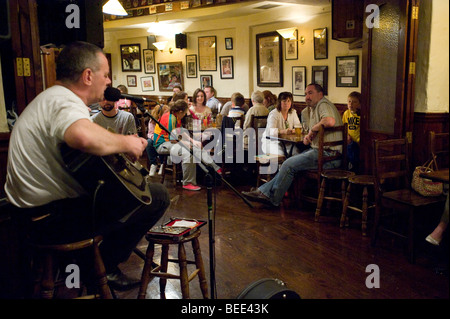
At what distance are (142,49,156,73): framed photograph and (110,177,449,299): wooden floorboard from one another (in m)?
8.34

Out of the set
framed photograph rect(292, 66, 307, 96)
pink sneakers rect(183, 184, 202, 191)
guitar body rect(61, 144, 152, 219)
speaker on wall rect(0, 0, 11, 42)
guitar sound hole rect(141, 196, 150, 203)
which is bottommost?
pink sneakers rect(183, 184, 202, 191)

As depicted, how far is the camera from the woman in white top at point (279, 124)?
5391 mm

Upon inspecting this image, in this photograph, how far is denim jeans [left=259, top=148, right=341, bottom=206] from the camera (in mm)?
4668

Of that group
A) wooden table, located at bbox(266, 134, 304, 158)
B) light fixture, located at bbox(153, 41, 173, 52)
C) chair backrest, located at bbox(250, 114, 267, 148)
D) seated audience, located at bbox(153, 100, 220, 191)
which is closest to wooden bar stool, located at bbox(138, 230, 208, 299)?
wooden table, located at bbox(266, 134, 304, 158)

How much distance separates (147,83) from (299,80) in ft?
18.2

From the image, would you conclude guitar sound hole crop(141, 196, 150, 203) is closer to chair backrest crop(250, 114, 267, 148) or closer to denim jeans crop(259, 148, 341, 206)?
denim jeans crop(259, 148, 341, 206)

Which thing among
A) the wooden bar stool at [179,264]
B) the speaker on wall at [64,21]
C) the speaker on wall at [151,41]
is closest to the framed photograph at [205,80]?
the speaker on wall at [151,41]

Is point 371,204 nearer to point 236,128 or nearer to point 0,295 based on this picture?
point 236,128

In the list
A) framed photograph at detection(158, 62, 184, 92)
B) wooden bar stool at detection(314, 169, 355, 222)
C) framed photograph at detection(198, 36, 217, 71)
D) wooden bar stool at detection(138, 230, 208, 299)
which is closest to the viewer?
wooden bar stool at detection(138, 230, 208, 299)

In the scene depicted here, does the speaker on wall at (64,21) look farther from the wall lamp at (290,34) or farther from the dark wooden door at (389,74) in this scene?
the wall lamp at (290,34)

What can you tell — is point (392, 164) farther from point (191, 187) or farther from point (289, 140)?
point (191, 187)

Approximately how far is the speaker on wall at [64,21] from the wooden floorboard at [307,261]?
77.9 inches

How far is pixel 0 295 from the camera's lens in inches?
104
